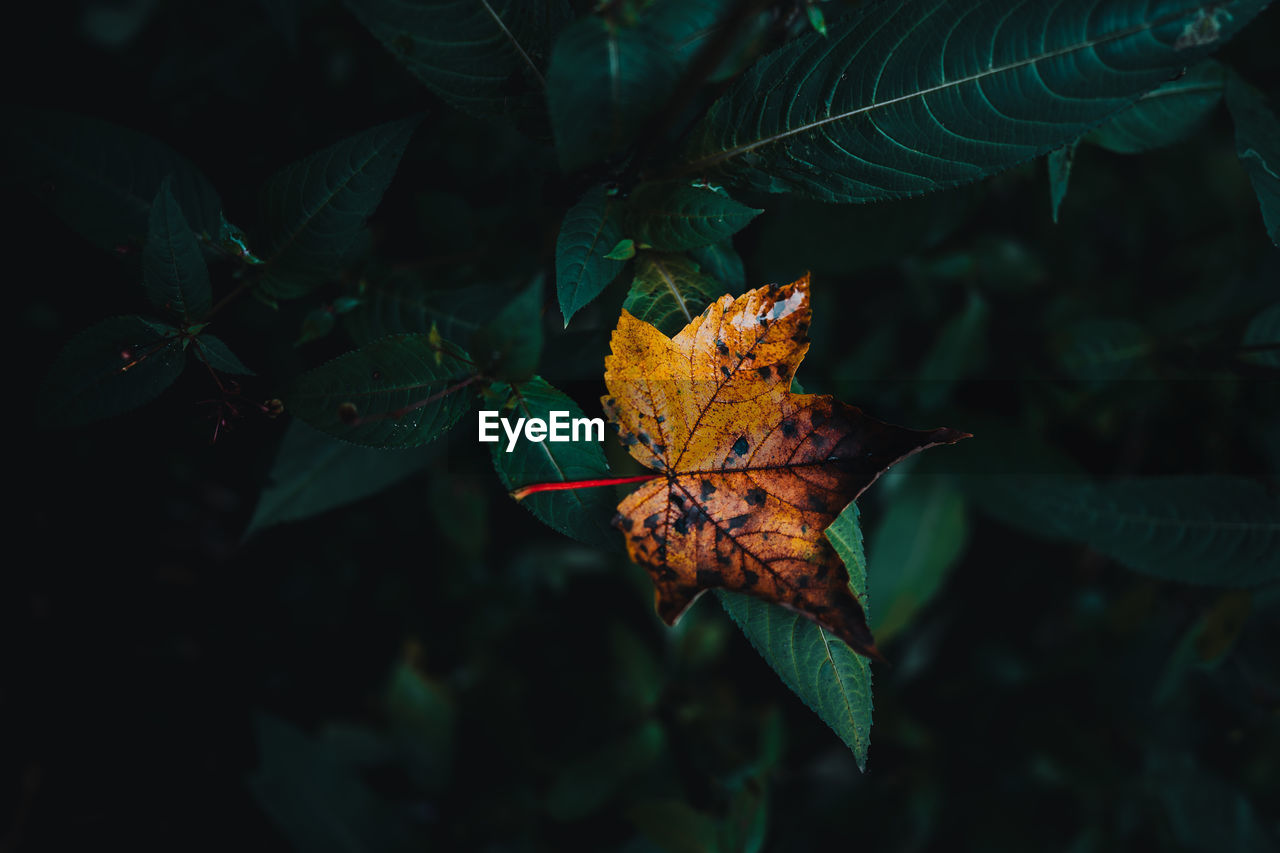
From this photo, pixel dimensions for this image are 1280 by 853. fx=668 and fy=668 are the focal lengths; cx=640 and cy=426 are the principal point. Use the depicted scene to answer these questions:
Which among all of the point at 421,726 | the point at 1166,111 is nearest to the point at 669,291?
the point at 1166,111

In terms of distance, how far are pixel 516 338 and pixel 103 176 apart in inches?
26.9

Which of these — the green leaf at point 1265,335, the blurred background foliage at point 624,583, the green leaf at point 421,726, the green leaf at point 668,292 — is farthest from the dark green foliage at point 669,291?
the green leaf at point 421,726

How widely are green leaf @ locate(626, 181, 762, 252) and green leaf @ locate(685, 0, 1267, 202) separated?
64 mm

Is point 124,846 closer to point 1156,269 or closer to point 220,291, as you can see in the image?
point 220,291

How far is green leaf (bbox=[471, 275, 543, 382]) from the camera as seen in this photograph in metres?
→ 0.67

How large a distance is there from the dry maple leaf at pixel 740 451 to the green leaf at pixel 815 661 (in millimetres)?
44

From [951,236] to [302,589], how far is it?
2086mm

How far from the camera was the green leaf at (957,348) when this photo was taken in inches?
68.7

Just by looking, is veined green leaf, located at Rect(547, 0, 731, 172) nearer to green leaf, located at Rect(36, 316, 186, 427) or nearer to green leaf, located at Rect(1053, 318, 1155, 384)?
green leaf, located at Rect(36, 316, 186, 427)

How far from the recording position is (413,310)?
1.07m

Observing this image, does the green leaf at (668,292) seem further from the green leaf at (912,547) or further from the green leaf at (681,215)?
the green leaf at (912,547)

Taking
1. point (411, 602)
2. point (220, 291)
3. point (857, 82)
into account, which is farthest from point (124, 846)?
point (857, 82)

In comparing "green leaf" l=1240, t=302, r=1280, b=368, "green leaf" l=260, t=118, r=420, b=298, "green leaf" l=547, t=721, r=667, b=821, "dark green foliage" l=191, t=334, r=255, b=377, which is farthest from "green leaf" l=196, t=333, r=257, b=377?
"green leaf" l=1240, t=302, r=1280, b=368

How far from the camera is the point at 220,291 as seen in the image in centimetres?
99
